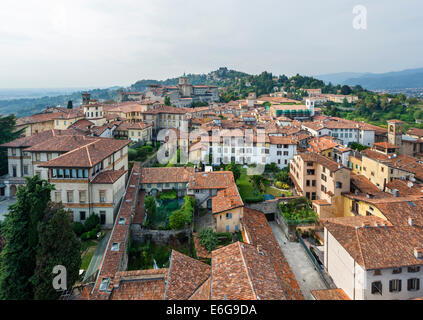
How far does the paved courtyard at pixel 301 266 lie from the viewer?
21.9 m

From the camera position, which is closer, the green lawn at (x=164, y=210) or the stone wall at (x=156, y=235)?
the stone wall at (x=156, y=235)

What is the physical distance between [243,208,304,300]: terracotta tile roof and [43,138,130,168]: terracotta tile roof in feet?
46.1

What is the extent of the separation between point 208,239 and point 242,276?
8.21 meters

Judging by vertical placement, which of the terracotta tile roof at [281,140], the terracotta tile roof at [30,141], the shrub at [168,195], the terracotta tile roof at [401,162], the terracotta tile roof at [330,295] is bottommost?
the terracotta tile roof at [330,295]

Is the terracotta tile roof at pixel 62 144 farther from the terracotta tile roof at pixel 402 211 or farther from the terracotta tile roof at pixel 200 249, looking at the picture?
the terracotta tile roof at pixel 402 211

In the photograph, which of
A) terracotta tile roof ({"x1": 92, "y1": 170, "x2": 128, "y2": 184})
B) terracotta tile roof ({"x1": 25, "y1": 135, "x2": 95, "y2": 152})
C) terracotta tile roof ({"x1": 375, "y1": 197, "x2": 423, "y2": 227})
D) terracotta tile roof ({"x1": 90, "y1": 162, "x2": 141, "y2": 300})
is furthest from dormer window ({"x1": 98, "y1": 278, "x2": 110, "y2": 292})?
terracotta tile roof ({"x1": 375, "y1": 197, "x2": 423, "y2": 227})

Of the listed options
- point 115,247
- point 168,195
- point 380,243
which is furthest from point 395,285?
point 168,195

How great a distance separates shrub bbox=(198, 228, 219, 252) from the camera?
22344 millimetres

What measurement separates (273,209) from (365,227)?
12092 millimetres

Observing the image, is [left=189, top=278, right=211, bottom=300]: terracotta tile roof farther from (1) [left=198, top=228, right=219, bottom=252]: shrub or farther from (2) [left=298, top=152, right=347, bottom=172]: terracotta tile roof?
(2) [left=298, top=152, right=347, bottom=172]: terracotta tile roof

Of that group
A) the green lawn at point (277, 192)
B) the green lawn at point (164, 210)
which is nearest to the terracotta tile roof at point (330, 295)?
the green lawn at point (164, 210)

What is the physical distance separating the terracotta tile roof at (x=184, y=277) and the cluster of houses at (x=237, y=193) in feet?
0.20

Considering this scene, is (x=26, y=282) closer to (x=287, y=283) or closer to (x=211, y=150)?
(x=287, y=283)
